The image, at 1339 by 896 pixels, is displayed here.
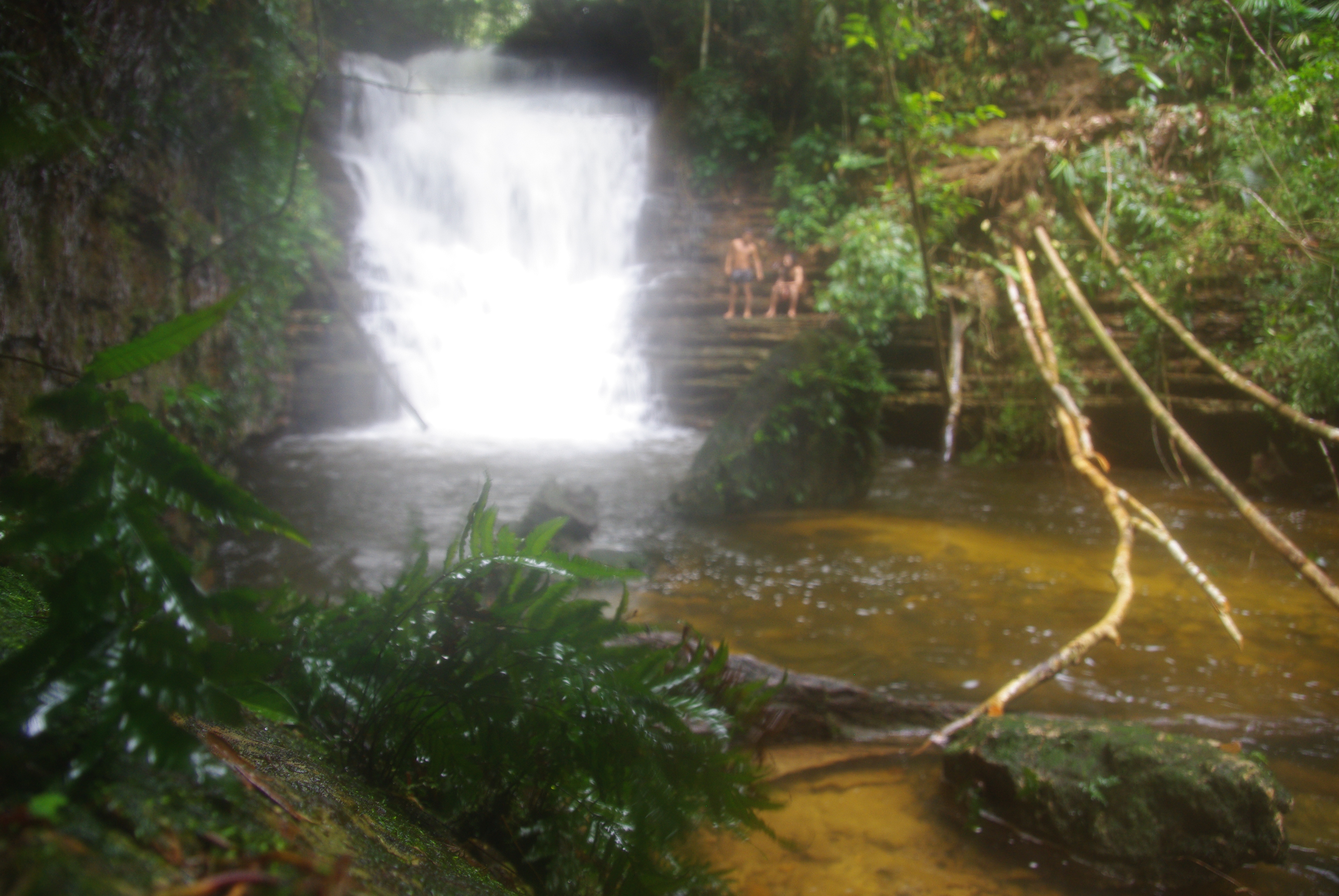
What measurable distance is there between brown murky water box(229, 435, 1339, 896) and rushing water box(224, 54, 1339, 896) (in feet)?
0.05

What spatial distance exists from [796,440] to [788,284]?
240 inches

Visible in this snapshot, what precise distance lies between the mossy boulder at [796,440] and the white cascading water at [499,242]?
3.97m

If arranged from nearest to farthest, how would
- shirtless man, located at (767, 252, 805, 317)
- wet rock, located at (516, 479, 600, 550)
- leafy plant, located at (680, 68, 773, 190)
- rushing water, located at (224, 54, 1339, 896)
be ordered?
rushing water, located at (224, 54, 1339, 896) → wet rock, located at (516, 479, 600, 550) → shirtless man, located at (767, 252, 805, 317) → leafy plant, located at (680, 68, 773, 190)

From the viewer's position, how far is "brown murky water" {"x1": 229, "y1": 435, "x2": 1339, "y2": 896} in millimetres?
2236

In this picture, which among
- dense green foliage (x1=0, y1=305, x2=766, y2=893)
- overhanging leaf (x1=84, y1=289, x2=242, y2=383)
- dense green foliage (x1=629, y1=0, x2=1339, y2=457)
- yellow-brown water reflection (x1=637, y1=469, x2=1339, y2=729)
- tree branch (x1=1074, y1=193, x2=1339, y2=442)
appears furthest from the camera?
dense green foliage (x1=629, y1=0, x2=1339, y2=457)

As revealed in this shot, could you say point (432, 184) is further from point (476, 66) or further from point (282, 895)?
point (282, 895)

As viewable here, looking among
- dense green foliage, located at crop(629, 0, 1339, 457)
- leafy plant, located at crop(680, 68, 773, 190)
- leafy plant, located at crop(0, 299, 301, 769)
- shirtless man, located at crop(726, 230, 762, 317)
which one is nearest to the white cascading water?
leafy plant, located at crop(680, 68, 773, 190)

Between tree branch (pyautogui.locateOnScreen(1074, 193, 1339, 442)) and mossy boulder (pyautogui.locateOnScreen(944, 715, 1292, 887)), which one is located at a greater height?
tree branch (pyautogui.locateOnScreen(1074, 193, 1339, 442))

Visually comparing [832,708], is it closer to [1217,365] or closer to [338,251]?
[1217,365]

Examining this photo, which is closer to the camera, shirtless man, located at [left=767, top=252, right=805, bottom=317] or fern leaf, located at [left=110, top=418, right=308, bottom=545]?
fern leaf, located at [left=110, top=418, right=308, bottom=545]

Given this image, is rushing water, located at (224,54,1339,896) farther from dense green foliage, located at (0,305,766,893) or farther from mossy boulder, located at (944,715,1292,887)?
dense green foliage, located at (0,305,766,893)

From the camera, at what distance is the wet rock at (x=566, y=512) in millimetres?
5797

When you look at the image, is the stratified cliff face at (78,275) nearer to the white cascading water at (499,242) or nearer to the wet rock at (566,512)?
the wet rock at (566,512)

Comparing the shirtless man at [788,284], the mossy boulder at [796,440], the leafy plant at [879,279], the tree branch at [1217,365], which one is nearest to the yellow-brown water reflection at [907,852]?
the tree branch at [1217,365]
